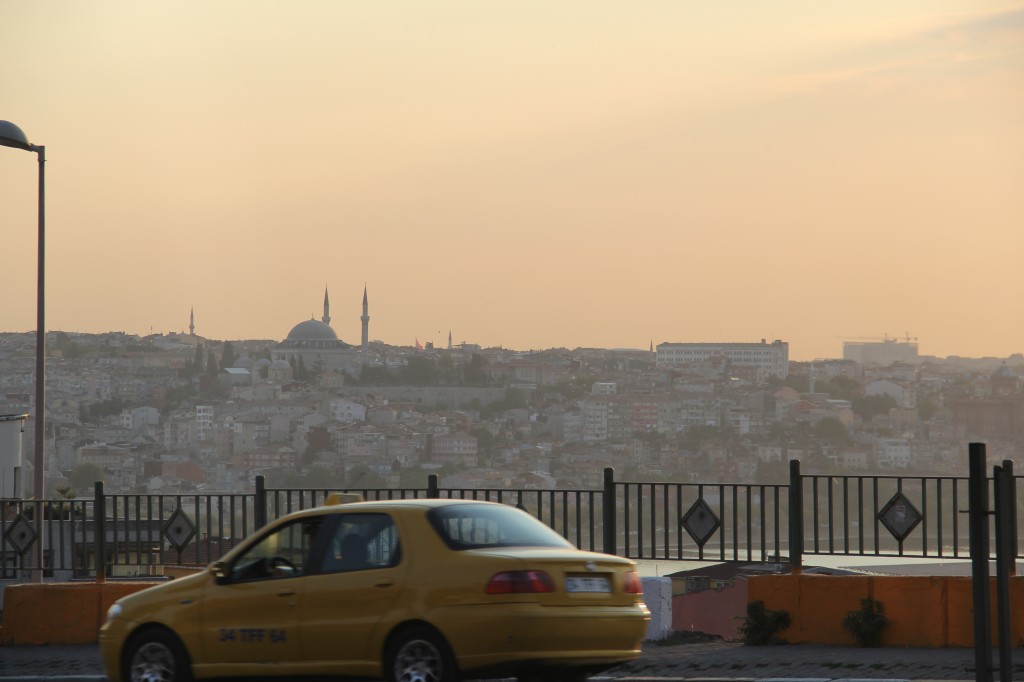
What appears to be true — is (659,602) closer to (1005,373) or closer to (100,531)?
(100,531)

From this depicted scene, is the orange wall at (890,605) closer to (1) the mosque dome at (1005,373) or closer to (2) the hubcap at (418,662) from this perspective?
(2) the hubcap at (418,662)

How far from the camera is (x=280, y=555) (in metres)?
10.3

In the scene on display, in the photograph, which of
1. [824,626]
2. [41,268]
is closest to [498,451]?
[41,268]

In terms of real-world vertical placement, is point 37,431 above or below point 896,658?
above

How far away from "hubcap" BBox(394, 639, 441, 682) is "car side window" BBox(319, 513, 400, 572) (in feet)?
1.90

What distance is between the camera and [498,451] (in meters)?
185

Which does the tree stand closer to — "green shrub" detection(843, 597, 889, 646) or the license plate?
"green shrub" detection(843, 597, 889, 646)

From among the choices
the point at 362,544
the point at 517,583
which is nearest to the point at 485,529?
the point at 517,583

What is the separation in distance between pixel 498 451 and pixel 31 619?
170 meters

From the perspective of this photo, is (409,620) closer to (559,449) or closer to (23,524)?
(23,524)

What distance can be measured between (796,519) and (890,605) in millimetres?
1165

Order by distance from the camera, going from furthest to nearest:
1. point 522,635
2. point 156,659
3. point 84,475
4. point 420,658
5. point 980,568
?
point 84,475
point 156,659
point 420,658
point 522,635
point 980,568

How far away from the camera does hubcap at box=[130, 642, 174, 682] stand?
34.4ft

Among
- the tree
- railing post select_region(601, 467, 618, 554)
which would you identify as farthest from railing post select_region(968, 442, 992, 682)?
the tree
